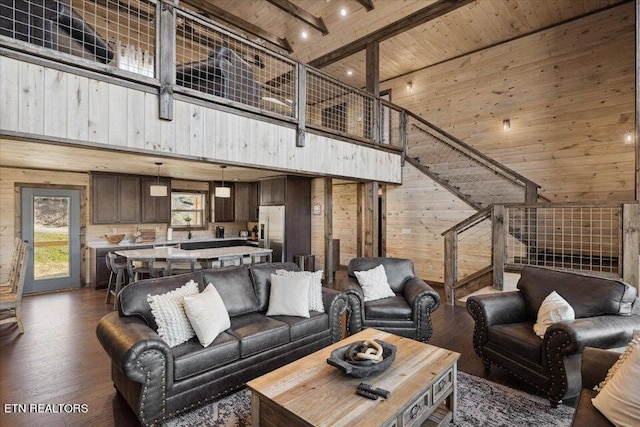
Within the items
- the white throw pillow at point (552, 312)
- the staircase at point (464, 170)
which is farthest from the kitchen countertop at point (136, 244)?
the white throw pillow at point (552, 312)

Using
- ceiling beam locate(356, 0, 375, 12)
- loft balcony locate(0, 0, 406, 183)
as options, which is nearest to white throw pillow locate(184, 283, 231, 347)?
loft balcony locate(0, 0, 406, 183)

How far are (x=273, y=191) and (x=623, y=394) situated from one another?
6.38m

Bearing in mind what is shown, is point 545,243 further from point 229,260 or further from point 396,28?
point 229,260

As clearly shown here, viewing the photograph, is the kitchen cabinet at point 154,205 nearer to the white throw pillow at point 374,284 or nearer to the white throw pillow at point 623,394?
the white throw pillow at point 374,284

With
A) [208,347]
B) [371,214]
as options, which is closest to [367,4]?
[371,214]

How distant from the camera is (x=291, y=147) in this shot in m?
4.45

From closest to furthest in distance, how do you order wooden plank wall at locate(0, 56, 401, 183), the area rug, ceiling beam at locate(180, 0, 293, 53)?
1. the area rug
2. wooden plank wall at locate(0, 56, 401, 183)
3. ceiling beam at locate(180, 0, 293, 53)

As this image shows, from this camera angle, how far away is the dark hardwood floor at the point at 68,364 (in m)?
2.36

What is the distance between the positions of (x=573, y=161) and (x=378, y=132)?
3436mm

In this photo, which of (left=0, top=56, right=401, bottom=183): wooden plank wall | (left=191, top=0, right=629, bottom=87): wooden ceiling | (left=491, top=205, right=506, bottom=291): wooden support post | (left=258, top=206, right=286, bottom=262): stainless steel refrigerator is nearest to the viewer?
(left=0, top=56, right=401, bottom=183): wooden plank wall

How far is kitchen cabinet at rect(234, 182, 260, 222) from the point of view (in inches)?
337

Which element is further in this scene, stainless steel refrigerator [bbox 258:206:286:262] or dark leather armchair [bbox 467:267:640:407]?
stainless steel refrigerator [bbox 258:206:286:262]

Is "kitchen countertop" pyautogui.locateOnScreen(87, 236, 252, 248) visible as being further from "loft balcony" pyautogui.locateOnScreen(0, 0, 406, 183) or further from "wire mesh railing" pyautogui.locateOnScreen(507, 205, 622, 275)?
"wire mesh railing" pyautogui.locateOnScreen(507, 205, 622, 275)

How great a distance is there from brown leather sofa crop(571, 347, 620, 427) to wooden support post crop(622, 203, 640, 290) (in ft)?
8.46
